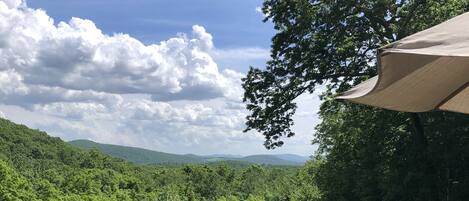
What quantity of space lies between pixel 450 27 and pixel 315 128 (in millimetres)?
26197

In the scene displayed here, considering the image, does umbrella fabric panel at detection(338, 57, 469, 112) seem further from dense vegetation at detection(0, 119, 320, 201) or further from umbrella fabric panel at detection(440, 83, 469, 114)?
dense vegetation at detection(0, 119, 320, 201)

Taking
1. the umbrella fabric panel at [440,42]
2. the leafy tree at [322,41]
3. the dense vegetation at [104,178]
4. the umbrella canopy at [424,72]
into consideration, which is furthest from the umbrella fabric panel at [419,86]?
the dense vegetation at [104,178]

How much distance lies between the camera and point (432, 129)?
17078mm

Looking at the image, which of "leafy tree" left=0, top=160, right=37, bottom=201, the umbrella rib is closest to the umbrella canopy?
the umbrella rib

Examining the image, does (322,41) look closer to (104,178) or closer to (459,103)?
(459,103)

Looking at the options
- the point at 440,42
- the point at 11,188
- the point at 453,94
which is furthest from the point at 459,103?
the point at 11,188

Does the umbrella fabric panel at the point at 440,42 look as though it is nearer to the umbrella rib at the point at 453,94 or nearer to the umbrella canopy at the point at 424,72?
the umbrella canopy at the point at 424,72

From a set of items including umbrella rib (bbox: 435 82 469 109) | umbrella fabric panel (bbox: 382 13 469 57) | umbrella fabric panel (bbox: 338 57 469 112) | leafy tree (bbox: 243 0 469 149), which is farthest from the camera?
leafy tree (bbox: 243 0 469 149)

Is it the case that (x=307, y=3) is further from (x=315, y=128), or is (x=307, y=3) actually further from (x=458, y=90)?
(x=315, y=128)

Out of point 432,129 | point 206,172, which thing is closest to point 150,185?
point 206,172

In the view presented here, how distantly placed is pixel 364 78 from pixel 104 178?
70283 millimetres

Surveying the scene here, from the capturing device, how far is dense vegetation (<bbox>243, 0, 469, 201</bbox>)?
14.7 meters

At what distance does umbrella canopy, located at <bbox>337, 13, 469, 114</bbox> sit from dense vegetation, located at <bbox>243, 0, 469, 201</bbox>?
10.4 metres

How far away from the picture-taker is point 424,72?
3.37 metres
